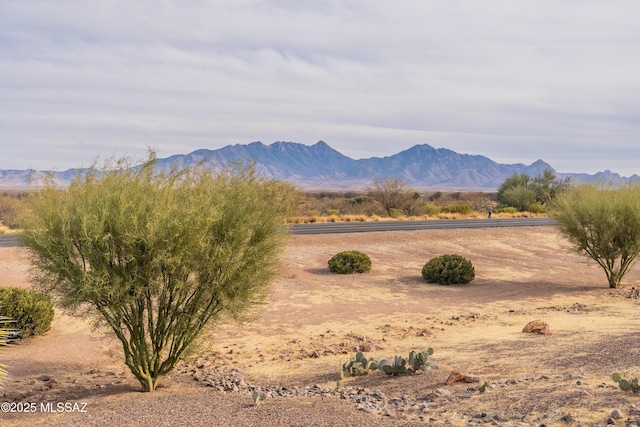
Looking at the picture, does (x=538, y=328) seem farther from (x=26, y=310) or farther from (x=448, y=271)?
(x=26, y=310)

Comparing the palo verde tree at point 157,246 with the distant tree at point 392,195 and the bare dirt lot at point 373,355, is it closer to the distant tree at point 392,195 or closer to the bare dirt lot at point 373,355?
the bare dirt lot at point 373,355

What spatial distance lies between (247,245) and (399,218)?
4255cm

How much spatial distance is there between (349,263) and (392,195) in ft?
114

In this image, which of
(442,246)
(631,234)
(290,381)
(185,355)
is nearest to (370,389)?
(290,381)

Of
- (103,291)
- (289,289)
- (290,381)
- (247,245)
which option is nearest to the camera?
(103,291)

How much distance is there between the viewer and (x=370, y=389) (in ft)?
34.9

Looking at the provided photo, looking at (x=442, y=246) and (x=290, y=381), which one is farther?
(x=442, y=246)

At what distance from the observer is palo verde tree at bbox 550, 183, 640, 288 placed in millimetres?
23719

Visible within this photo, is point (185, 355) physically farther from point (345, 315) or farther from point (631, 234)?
point (631, 234)

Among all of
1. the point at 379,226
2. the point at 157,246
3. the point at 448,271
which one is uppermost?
the point at 157,246

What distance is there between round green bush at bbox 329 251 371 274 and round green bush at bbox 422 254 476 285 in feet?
8.90

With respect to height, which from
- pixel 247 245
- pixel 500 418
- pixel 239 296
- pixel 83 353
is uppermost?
pixel 247 245

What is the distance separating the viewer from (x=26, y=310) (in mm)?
15266

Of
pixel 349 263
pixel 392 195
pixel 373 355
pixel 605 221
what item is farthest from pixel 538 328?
pixel 392 195
